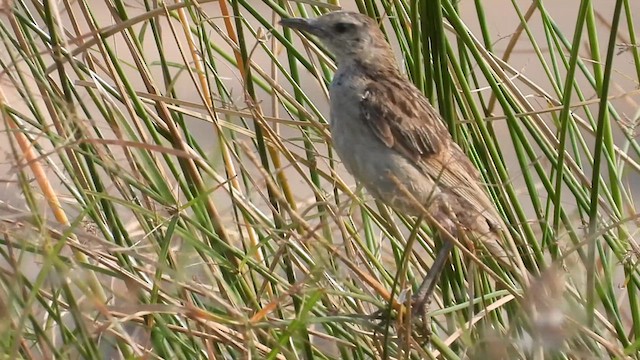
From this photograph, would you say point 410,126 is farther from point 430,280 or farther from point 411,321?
point 411,321

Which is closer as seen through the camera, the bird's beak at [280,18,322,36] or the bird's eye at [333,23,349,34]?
the bird's beak at [280,18,322,36]

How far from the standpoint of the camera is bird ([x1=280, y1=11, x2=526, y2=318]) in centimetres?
287

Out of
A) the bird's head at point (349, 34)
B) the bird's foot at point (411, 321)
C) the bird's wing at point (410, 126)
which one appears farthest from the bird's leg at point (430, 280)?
the bird's head at point (349, 34)

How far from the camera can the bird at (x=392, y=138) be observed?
2867mm

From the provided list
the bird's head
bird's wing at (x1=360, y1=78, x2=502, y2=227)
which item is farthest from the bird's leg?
the bird's head

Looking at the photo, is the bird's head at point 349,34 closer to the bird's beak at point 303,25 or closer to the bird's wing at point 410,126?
the bird's beak at point 303,25

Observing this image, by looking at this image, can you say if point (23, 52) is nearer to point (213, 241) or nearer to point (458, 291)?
point (213, 241)

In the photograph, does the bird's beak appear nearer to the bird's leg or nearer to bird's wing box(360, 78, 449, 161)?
bird's wing box(360, 78, 449, 161)

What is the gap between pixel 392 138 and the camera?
10.2 ft

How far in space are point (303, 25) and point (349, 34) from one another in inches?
10.2

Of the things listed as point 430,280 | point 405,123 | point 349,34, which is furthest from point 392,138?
point 430,280

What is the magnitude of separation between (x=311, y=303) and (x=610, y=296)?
1077 mm

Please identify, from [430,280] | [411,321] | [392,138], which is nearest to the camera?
[411,321]

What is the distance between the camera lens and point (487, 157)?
286 centimetres
